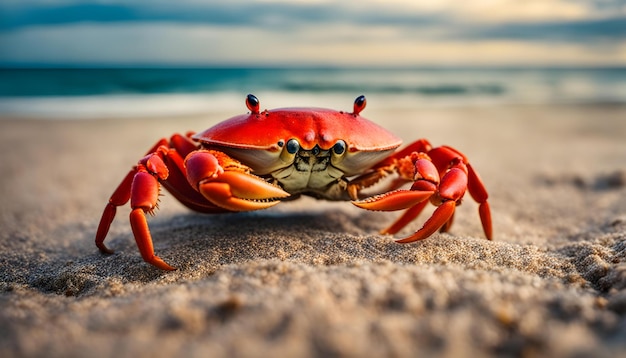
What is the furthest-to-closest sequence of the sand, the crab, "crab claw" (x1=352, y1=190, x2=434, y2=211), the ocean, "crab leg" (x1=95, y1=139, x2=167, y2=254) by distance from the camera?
the ocean, "crab leg" (x1=95, y1=139, x2=167, y2=254), "crab claw" (x1=352, y1=190, x2=434, y2=211), the crab, the sand

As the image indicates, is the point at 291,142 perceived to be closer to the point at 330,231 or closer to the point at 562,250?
the point at 330,231


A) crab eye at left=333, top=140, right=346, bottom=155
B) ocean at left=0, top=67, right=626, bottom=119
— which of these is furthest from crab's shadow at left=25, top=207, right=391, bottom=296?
ocean at left=0, top=67, right=626, bottom=119

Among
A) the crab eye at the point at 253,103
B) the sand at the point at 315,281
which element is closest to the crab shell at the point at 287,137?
the crab eye at the point at 253,103

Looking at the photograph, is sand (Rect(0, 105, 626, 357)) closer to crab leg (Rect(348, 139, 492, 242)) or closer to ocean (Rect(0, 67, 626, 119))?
crab leg (Rect(348, 139, 492, 242))

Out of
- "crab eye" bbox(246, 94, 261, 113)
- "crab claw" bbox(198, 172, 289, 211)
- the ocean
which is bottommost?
the ocean

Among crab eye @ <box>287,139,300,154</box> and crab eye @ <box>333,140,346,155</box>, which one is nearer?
crab eye @ <box>287,139,300,154</box>

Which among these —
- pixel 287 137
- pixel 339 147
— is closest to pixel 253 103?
pixel 287 137

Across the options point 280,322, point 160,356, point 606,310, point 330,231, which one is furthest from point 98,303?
point 606,310

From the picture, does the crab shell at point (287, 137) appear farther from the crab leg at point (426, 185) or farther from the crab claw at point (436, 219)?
the crab claw at point (436, 219)
